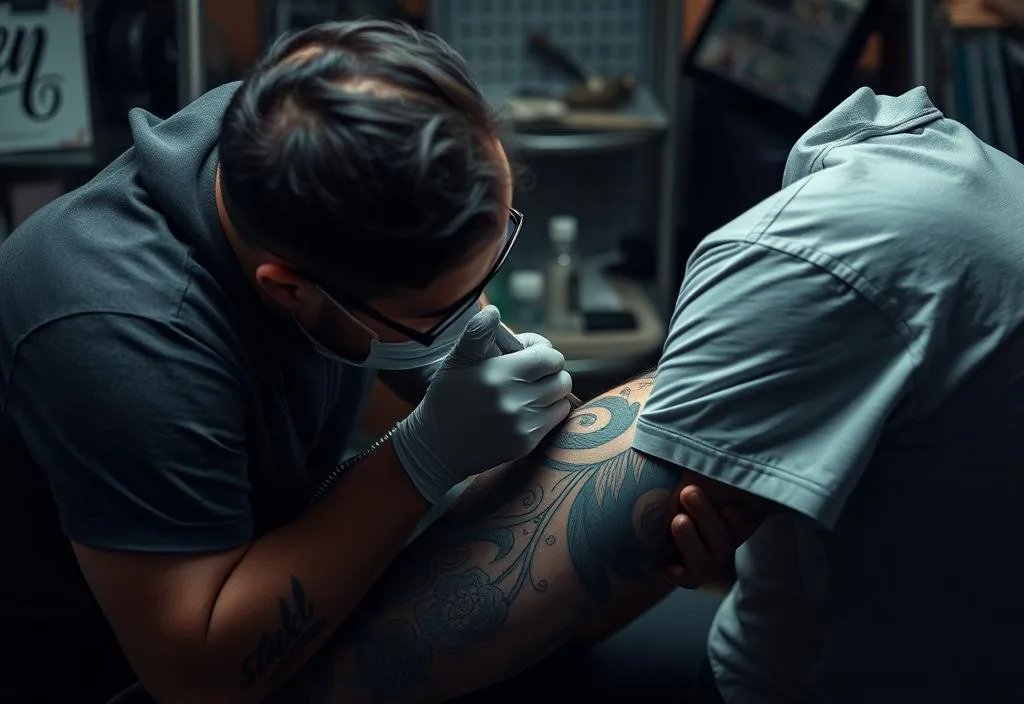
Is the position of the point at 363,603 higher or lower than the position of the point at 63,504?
lower

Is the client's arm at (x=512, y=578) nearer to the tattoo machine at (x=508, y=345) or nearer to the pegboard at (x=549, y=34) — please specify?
the tattoo machine at (x=508, y=345)

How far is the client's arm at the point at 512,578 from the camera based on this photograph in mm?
947

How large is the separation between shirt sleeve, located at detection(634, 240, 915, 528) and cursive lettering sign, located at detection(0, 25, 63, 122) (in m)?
1.68

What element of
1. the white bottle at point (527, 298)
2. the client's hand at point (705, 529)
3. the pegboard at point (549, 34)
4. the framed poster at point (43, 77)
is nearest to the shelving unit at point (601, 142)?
the pegboard at point (549, 34)

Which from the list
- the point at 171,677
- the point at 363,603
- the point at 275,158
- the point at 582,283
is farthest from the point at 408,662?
the point at 582,283

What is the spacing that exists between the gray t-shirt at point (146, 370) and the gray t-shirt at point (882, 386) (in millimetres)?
364

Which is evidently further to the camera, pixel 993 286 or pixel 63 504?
pixel 63 504

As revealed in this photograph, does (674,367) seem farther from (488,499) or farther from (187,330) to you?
(187,330)

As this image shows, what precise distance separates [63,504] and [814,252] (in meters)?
0.65

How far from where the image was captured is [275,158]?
2.82 ft

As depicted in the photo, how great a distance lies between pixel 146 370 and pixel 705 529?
483mm

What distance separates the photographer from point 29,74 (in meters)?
2.06

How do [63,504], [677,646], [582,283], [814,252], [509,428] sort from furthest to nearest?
[582,283], [677,646], [509,428], [63,504], [814,252]

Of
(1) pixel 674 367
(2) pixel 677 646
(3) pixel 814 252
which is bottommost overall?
(2) pixel 677 646
